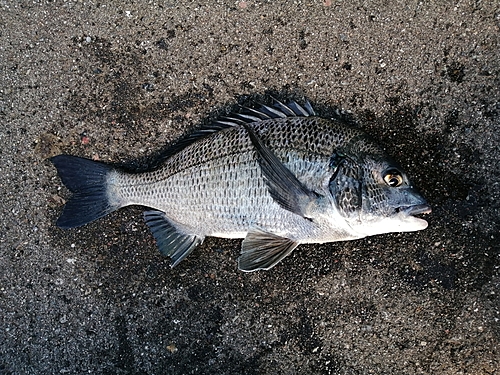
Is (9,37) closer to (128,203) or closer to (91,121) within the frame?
(91,121)

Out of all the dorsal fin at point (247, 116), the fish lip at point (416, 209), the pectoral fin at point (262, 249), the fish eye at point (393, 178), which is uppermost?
the dorsal fin at point (247, 116)

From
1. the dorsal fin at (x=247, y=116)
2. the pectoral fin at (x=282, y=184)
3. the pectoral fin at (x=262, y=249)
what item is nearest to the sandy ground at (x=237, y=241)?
the dorsal fin at (x=247, y=116)

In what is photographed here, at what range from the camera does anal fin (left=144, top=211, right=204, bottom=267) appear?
104 inches

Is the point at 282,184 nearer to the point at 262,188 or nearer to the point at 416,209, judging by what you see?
the point at 262,188

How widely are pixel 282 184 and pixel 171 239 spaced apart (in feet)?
2.98

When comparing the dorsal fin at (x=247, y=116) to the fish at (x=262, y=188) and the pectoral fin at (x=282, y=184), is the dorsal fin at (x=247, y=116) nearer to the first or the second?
the fish at (x=262, y=188)

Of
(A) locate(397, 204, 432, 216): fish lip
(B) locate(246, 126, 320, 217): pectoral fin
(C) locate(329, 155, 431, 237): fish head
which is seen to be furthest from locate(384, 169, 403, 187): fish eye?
(B) locate(246, 126, 320, 217): pectoral fin

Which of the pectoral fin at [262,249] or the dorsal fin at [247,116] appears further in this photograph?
the dorsal fin at [247,116]

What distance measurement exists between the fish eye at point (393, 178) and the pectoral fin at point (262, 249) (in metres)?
0.68

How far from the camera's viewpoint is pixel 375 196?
226 cm

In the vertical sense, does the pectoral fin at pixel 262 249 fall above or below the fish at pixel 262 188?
below

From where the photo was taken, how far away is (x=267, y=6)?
9.06 ft

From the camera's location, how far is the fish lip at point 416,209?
2.21m

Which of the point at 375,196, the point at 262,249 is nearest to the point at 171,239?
the point at 262,249
